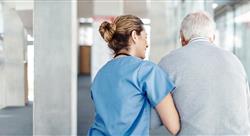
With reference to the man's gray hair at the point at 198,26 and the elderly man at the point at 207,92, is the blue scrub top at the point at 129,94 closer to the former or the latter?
the elderly man at the point at 207,92

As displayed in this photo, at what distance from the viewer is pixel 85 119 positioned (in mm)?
7641

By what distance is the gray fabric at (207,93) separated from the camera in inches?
76.6

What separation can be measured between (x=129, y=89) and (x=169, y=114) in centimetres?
21

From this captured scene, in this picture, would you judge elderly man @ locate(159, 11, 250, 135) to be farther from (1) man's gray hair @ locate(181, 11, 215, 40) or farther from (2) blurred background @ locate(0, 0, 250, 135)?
(2) blurred background @ locate(0, 0, 250, 135)

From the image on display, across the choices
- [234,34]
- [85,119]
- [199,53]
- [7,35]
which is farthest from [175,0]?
[199,53]

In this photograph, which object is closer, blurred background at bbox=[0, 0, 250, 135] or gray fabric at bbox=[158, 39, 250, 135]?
gray fabric at bbox=[158, 39, 250, 135]

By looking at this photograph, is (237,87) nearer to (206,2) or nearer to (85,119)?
(206,2)

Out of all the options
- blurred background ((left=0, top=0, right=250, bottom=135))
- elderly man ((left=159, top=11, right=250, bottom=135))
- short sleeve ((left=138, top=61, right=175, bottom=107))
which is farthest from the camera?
blurred background ((left=0, top=0, right=250, bottom=135))

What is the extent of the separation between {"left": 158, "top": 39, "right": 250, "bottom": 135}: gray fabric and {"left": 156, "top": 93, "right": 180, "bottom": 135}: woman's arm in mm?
41

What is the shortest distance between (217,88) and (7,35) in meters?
2.82

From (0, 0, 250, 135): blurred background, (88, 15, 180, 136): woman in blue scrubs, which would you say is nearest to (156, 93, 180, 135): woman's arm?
(88, 15, 180, 136): woman in blue scrubs

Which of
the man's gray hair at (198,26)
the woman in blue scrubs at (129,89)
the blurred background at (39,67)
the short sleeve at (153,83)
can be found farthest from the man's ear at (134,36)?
the blurred background at (39,67)

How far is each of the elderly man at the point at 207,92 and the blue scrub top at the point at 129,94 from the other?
105 mm

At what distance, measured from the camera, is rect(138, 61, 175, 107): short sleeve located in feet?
6.02
